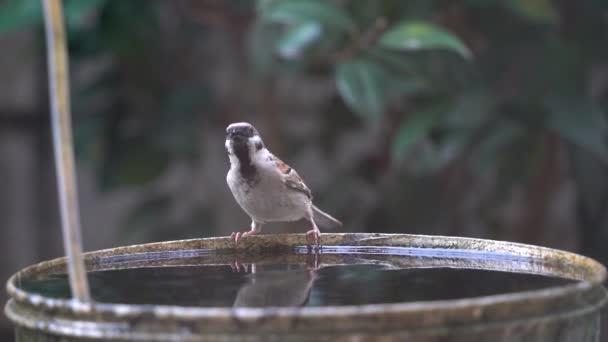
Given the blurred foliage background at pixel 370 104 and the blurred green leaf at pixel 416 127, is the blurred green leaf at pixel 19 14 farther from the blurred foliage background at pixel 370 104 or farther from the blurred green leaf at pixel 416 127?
the blurred green leaf at pixel 416 127

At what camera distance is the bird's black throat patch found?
211cm

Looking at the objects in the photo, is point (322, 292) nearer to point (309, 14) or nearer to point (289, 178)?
point (289, 178)

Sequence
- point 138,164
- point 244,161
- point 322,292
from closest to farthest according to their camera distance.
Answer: point 322,292 < point 244,161 < point 138,164

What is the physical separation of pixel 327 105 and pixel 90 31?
0.95 meters

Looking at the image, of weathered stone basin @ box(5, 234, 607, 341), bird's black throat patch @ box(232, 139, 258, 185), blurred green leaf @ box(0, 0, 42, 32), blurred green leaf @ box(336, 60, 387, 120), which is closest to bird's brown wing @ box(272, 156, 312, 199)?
bird's black throat patch @ box(232, 139, 258, 185)

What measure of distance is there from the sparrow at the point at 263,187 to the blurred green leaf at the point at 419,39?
1.65 feet

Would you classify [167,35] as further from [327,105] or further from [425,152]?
[425,152]

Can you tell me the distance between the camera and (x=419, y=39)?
8.62ft

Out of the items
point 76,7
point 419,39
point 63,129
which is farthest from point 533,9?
point 63,129

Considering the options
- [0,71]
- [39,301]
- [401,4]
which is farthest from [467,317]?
[0,71]

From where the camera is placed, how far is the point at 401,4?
123 inches

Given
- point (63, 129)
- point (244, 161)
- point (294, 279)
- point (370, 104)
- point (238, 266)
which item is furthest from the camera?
point (370, 104)

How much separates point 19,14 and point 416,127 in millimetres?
1290

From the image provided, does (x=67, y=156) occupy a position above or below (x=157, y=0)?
below
